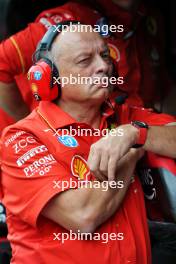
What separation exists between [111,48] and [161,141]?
109cm

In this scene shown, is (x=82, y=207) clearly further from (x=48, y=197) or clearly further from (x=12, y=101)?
(x=12, y=101)

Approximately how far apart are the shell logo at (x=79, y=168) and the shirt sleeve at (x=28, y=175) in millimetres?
30

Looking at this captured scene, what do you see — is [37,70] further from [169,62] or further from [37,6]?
[169,62]

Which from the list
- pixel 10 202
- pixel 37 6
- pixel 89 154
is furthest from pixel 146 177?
pixel 37 6

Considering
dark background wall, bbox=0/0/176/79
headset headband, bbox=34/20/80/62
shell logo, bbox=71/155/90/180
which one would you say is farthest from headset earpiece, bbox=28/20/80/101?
dark background wall, bbox=0/0/176/79

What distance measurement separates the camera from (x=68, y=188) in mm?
2002

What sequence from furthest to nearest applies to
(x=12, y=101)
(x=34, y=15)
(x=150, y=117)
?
(x=34, y=15) < (x=12, y=101) < (x=150, y=117)

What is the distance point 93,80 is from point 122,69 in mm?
1009

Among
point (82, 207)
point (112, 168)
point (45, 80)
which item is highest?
point (45, 80)

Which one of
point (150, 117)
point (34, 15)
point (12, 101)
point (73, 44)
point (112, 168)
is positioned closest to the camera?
point (112, 168)

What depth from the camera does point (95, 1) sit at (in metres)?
3.25

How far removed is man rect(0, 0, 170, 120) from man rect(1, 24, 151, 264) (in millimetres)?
765

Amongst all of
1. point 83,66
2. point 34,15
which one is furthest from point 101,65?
point 34,15

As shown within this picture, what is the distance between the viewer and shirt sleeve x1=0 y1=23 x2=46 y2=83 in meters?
2.96
